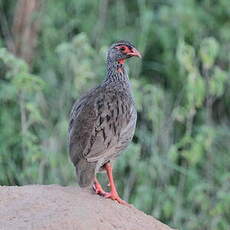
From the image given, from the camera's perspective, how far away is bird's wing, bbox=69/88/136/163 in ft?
21.1

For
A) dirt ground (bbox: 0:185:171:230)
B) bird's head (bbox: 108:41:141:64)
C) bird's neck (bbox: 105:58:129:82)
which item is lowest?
dirt ground (bbox: 0:185:171:230)

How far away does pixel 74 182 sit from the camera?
30.2 ft

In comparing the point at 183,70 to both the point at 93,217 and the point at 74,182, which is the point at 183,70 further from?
the point at 93,217

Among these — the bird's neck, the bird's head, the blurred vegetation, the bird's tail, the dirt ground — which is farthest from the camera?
the blurred vegetation

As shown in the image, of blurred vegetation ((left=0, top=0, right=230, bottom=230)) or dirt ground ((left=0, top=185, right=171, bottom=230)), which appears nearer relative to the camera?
dirt ground ((left=0, top=185, right=171, bottom=230))

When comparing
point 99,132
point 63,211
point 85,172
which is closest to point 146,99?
point 99,132

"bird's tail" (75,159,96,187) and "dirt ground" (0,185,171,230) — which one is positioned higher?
"bird's tail" (75,159,96,187)

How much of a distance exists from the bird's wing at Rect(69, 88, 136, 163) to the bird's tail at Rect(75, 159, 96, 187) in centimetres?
5

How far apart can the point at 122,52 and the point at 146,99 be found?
2.20 meters

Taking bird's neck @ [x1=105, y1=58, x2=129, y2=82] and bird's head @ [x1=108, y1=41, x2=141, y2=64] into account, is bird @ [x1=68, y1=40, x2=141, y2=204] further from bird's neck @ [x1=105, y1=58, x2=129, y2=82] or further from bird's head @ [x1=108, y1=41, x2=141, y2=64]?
bird's head @ [x1=108, y1=41, x2=141, y2=64]

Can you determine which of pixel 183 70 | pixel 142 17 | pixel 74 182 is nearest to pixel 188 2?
pixel 142 17

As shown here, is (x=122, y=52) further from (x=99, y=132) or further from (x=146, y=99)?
(x=146, y=99)

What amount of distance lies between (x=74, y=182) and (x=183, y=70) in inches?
71.8

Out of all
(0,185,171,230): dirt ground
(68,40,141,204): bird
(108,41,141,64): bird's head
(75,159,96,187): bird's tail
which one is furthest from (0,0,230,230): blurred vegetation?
(0,185,171,230): dirt ground
